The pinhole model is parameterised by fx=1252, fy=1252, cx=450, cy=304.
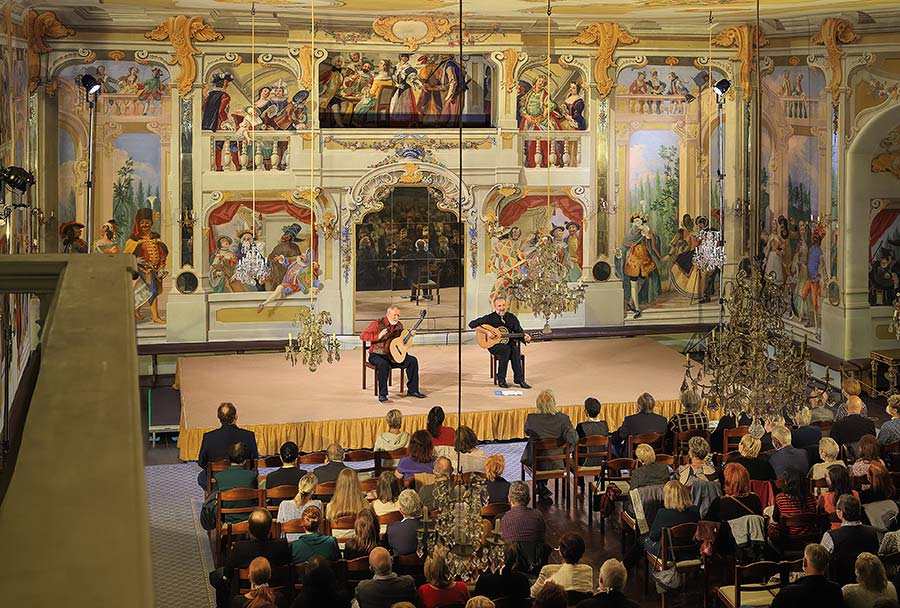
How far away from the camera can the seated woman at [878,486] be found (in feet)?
30.6

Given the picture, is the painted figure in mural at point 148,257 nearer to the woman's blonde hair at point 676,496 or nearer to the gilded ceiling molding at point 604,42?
the gilded ceiling molding at point 604,42

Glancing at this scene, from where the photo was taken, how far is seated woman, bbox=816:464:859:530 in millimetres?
9008

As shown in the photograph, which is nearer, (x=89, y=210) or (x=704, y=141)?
(x=89, y=210)

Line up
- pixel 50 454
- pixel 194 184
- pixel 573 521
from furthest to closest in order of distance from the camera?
pixel 194 184 < pixel 573 521 < pixel 50 454

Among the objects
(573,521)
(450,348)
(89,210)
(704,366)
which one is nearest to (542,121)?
(450,348)

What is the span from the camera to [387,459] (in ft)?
37.6

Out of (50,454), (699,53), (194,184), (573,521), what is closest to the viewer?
(50,454)

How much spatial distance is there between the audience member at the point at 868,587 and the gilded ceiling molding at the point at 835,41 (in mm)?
10550

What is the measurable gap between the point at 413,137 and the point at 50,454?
16.8 metres

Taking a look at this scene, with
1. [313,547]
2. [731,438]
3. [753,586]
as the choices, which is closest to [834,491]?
[753,586]

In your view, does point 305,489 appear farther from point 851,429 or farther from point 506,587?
point 851,429

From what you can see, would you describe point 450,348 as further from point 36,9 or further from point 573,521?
point 36,9

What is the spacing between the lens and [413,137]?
1750 centimetres

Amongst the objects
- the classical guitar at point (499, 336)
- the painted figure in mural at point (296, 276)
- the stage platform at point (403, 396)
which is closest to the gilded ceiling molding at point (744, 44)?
the stage platform at point (403, 396)
